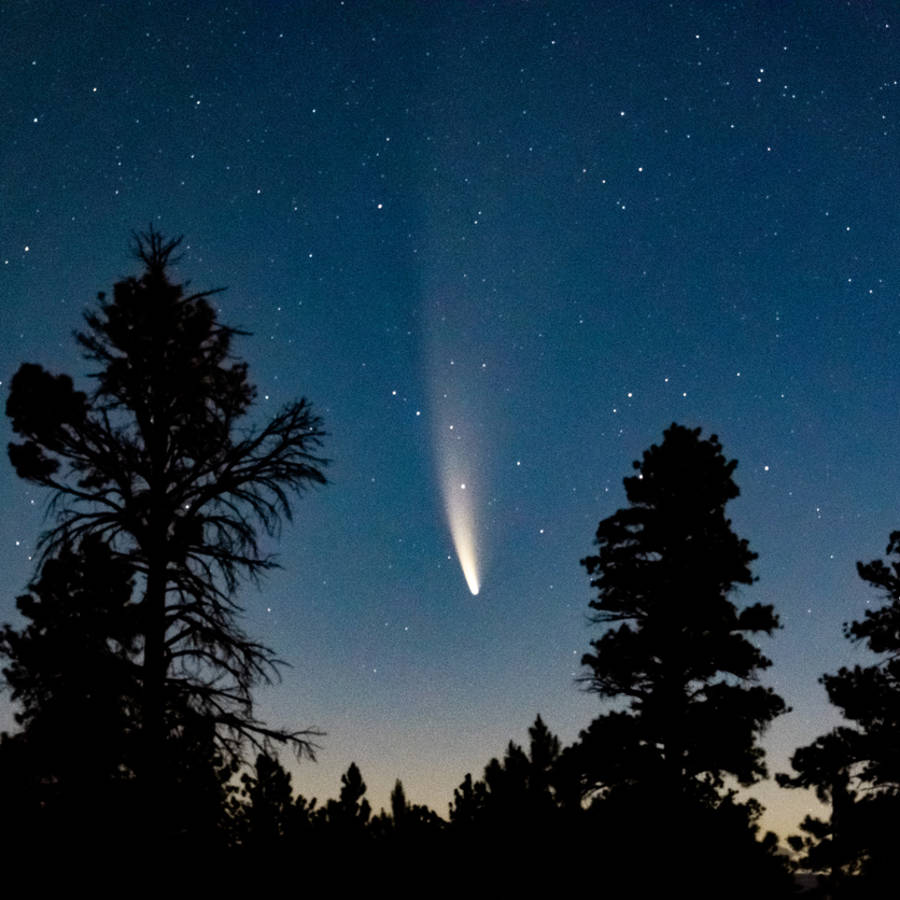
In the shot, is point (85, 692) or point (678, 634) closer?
point (85, 692)

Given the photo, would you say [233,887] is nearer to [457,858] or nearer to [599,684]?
[457,858]

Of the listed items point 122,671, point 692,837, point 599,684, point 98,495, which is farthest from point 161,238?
point 599,684

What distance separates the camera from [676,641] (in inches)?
837

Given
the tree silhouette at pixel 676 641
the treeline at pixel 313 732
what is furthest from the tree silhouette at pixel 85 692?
the tree silhouette at pixel 676 641

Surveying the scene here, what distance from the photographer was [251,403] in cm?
1577

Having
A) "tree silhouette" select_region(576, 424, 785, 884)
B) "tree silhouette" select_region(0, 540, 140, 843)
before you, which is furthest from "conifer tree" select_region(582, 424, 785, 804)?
"tree silhouette" select_region(0, 540, 140, 843)

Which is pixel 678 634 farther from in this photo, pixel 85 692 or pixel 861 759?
pixel 85 692

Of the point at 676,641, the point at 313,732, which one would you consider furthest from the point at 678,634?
the point at 313,732

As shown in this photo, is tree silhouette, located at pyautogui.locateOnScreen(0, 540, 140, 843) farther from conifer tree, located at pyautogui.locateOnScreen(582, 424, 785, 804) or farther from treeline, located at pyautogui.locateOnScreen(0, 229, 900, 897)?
conifer tree, located at pyautogui.locateOnScreen(582, 424, 785, 804)

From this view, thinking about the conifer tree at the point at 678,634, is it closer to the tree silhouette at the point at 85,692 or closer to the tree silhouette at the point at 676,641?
the tree silhouette at the point at 676,641

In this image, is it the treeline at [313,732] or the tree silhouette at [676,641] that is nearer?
the treeline at [313,732]

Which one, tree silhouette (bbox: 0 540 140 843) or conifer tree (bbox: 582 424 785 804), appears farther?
conifer tree (bbox: 582 424 785 804)

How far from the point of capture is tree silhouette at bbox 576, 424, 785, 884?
20047 millimetres

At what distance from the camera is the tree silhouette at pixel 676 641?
20047 mm
